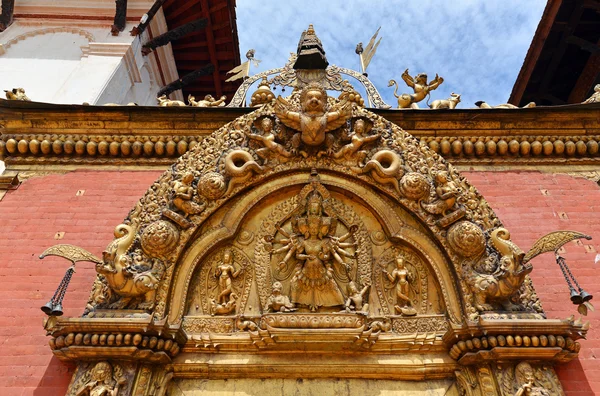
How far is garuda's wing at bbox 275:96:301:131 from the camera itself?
524cm

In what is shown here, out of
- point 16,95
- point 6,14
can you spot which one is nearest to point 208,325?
point 16,95

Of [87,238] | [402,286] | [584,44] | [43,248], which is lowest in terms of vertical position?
[402,286]

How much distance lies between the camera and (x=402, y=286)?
4.67 m

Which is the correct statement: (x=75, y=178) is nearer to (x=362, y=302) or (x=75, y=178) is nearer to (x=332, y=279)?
(x=332, y=279)

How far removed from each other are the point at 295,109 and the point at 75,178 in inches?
131

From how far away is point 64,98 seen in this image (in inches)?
361

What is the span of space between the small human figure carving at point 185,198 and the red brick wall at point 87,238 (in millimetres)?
1230

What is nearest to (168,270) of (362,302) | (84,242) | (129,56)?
(84,242)

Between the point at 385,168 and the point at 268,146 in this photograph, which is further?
the point at 268,146

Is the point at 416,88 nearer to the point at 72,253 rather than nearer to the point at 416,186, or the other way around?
the point at 416,186

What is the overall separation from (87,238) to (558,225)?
239 inches

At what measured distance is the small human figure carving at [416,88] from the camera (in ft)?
22.4

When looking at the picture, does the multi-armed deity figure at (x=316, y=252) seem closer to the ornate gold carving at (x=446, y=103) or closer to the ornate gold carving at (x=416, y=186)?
the ornate gold carving at (x=416, y=186)

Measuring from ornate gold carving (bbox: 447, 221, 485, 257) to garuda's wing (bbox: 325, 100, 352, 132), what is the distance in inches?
74.6
